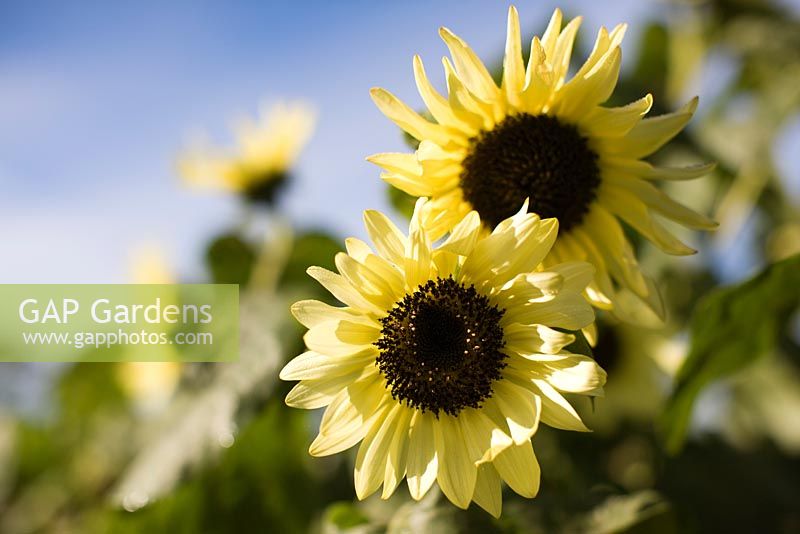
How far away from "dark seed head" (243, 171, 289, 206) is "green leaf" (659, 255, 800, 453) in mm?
716

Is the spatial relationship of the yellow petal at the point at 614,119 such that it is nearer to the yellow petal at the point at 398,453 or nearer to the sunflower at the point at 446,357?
the sunflower at the point at 446,357

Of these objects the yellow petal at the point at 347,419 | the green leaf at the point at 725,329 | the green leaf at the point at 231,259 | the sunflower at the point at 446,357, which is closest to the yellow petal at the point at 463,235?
the sunflower at the point at 446,357

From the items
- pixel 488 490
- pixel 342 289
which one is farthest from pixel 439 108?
pixel 488 490

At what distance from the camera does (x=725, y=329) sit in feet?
1.97

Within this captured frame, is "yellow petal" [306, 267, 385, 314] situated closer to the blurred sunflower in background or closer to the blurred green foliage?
the blurred green foliage

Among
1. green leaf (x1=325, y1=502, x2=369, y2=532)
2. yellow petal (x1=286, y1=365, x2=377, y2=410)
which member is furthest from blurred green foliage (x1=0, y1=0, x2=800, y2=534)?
yellow petal (x1=286, y1=365, x2=377, y2=410)

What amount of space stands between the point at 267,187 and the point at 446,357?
2.40ft

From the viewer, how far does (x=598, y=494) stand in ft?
2.09

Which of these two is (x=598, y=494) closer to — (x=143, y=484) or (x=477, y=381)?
(x=477, y=381)

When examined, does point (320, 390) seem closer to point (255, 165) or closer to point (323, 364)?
point (323, 364)

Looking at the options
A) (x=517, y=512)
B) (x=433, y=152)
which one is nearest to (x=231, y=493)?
(x=517, y=512)

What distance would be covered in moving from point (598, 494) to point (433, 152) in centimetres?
33

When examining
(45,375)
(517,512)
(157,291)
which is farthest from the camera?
(45,375)

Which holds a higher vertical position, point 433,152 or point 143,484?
point 433,152
